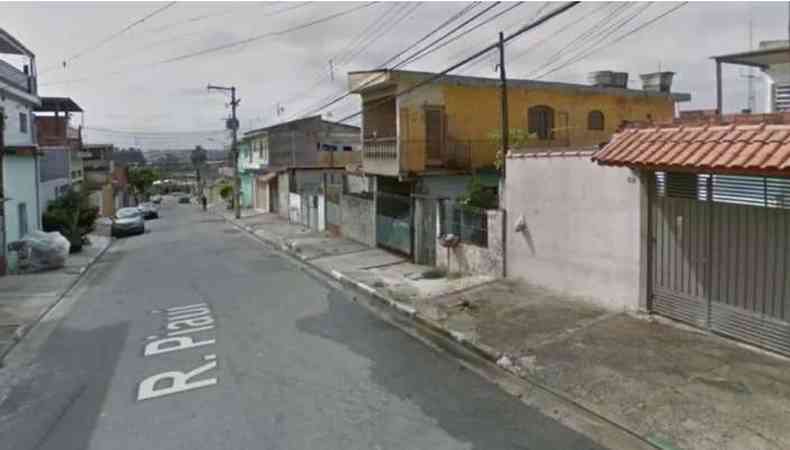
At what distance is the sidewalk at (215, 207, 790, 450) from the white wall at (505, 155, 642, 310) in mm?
393

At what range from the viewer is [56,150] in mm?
26359

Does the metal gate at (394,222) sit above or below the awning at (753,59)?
below

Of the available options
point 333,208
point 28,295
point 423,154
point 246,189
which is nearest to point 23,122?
point 28,295

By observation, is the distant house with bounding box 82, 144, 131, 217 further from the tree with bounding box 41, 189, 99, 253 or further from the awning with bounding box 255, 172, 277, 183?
the tree with bounding box 41, 189, 99, 253

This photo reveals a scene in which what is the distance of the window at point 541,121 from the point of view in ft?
67.1

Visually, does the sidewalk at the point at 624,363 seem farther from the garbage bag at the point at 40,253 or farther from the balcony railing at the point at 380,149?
the garbage bag at the point at 40,253

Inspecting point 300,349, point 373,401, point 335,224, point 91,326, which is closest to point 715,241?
point 373,401

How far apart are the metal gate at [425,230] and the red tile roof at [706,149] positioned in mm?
6447

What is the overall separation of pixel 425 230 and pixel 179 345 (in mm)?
7737

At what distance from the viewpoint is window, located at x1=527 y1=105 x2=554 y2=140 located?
67.1 feet

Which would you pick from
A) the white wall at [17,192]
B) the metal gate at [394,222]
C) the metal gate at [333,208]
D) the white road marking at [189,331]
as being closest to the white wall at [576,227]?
the metal gate at [394,222]

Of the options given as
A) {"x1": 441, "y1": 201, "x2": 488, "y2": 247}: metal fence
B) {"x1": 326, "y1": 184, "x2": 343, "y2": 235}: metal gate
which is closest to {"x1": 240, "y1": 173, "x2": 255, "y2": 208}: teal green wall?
{"x1": 326, "y1": 184, "x2": 343, "y2": 235}: metal gate

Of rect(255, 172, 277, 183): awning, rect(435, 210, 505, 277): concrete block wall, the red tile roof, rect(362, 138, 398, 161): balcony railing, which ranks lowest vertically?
rect(435, 210, 505, 277): concrete block wall

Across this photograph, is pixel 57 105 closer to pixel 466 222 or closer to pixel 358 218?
pixel 358 218
